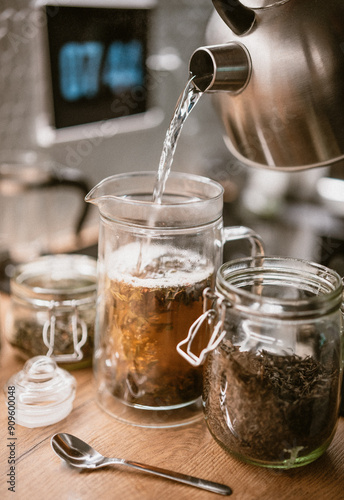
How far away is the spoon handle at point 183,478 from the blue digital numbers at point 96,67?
1829mm

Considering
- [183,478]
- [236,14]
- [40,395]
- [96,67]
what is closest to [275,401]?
[183,478]

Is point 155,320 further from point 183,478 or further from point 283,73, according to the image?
point 283,73

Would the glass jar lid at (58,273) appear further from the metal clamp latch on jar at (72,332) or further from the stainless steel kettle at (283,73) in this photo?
the stainless steel kettle at (283,73)

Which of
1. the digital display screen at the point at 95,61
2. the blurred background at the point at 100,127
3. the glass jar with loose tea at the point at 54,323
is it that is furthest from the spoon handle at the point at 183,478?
the digital display screen at the point at 95,61

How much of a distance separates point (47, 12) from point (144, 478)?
1901 mm

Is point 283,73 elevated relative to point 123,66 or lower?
lower

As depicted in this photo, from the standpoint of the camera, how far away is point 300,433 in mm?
561

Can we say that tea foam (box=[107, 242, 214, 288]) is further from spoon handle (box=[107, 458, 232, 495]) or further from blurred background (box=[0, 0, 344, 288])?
blurred background (box=[0, 0, 344, 288])

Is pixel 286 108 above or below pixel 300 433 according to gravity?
above

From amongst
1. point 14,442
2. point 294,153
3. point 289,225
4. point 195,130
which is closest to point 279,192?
point 289,225

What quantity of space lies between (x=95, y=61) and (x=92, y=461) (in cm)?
200

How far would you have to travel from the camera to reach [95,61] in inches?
89.0

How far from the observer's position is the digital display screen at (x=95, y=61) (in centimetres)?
208

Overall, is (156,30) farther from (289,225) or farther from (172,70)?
(289,225)
